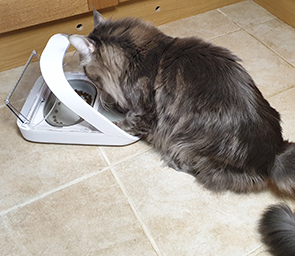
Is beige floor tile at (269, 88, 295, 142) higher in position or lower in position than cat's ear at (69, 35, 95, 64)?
lower

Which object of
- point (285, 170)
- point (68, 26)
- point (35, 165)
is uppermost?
point (68, 26)

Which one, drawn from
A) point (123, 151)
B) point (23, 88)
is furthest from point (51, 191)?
point (23, 88)

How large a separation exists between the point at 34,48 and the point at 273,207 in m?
1.73

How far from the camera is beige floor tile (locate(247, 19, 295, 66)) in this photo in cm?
206

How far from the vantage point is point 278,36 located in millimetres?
2168

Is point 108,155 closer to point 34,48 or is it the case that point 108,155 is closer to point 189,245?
point 189,245

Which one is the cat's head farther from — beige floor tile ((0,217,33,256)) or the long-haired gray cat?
beige floor tile ((0,217,33,256))

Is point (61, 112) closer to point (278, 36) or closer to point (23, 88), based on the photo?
point (23, 88)

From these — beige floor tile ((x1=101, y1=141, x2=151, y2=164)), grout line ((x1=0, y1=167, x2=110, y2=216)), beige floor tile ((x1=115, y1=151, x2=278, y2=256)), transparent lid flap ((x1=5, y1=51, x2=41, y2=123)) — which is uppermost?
transparent lid flap ((x1=5, y1=51, x2=41, y2=123))

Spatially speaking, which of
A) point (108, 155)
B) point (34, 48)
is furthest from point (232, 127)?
point (34, 48)

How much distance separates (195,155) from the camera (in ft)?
4.23

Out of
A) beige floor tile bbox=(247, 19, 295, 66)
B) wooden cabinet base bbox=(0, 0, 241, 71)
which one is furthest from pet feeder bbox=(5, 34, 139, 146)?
beige floor tile bbox=(247, 19, 295, 66)

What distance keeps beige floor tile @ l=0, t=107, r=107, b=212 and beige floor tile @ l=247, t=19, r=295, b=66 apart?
4.94 ft

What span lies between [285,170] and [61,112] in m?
1.15
